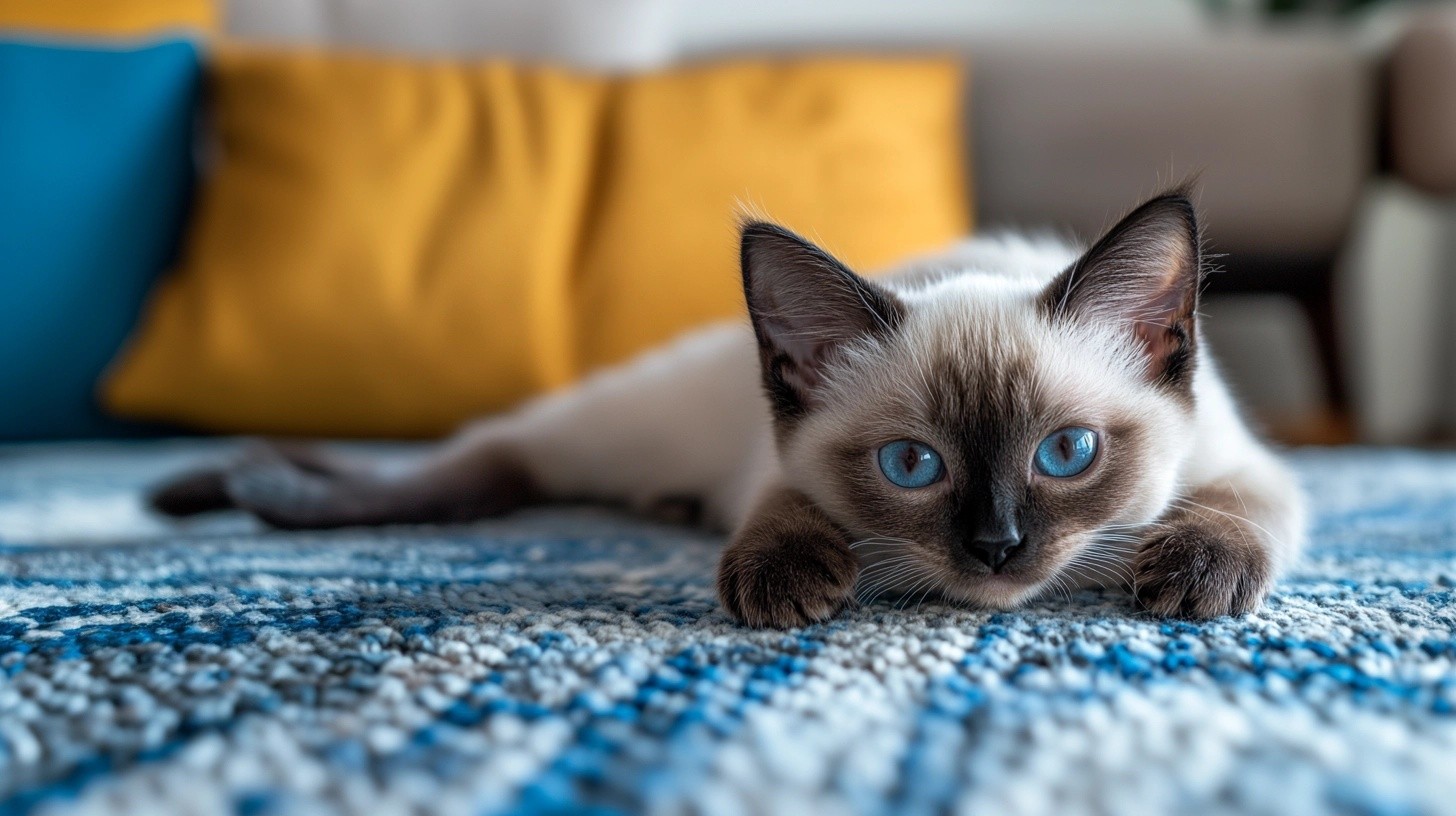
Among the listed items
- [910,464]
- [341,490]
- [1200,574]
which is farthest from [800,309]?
[341,490]

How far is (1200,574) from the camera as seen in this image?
823 mm

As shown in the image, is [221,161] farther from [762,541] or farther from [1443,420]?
[1443,420]

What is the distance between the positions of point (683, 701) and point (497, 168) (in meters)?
1.70

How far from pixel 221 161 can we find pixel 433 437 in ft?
2.50

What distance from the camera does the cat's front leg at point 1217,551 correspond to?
81cm

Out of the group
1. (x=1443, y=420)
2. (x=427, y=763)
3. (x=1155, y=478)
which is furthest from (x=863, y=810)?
(x=1443, y=420)

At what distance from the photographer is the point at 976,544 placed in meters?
0.85

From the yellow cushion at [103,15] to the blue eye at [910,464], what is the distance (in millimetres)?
2160

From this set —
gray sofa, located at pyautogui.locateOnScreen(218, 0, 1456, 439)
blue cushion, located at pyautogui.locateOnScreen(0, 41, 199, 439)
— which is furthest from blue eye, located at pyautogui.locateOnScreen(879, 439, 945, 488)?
blue cushion, located at pyautogui.locateOnScreen(0, 41, 199, 439)

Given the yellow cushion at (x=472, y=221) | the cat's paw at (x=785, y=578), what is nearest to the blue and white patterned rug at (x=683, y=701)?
the cat's paw at (x=785, y=578)

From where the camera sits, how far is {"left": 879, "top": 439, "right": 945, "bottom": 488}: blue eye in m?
0.90

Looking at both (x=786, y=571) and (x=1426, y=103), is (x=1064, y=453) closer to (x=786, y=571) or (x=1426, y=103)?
(x=786, y=571)

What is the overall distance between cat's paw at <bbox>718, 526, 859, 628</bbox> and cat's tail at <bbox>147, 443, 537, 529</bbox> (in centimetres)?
64

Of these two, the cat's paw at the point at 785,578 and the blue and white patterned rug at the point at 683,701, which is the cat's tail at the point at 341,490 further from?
the cat's paw at the point at 785,578
